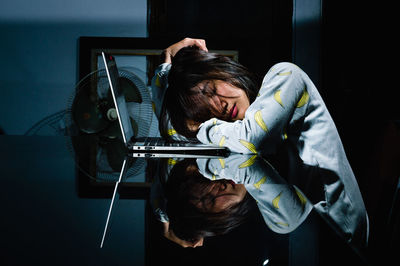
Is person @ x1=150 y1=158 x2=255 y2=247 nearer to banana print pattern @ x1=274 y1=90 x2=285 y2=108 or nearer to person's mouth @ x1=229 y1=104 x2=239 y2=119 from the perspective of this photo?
banana print pattern @ x1=274 y1=90 x2=285 y2=108

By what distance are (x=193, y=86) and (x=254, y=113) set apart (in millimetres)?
505

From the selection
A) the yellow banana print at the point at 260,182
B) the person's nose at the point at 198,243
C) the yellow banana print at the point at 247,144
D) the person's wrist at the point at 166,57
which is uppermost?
the person's wrist at the point at 166,57

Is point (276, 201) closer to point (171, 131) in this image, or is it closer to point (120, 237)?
point (120, 237)

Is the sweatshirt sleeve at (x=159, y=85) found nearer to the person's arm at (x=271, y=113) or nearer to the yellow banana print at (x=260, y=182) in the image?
the person's arm at (x=271, y=113)

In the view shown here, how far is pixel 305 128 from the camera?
43.4 inches

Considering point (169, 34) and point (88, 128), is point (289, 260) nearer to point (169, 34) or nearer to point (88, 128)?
point (88, 128)

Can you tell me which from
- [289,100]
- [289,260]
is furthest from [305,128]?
[289,260]

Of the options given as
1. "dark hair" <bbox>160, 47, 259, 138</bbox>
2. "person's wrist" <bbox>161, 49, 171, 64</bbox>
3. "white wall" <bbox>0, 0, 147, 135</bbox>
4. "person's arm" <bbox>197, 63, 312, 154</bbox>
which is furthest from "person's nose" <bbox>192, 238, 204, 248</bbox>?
"white wall" <bbox>0, 0, 147, 135</bbox>

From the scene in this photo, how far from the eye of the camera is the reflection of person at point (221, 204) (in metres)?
0.31

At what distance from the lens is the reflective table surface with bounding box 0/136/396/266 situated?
0.26 meters

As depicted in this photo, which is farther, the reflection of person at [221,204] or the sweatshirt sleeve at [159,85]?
the sweatshirt sleeve at [159,85]

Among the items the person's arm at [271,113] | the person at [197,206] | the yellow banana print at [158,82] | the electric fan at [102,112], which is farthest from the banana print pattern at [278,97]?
the yellow banana print at [158,82]

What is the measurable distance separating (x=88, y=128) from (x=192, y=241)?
93 centimetres

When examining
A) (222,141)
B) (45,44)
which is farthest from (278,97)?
(45,44)
